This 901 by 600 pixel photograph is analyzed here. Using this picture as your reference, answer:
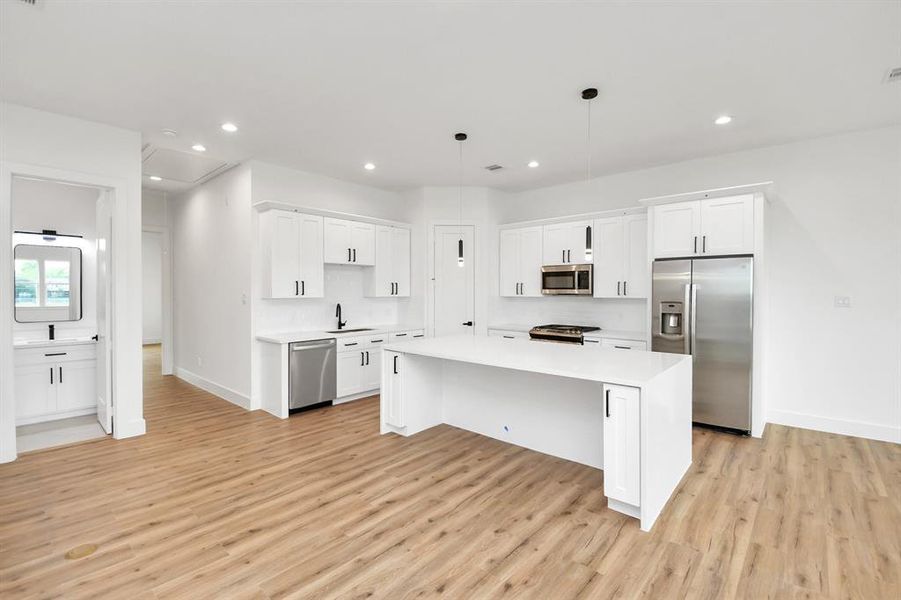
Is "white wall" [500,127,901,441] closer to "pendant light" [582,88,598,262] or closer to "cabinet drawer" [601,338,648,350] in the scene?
"cabinet drawer" [601,338,648,350]

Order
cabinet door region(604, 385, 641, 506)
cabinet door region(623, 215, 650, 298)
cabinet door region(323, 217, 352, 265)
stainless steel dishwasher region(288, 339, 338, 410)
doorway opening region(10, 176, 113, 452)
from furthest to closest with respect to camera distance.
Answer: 1. cabinet door region(323, 217, 352, 265)
2. cabinet door region(623, 215, 650, 298)
3. stainless steel dishwasher region(288, 339, 338, 410)
4. doorway opening region(10, 176, 113, 452)
5. cabinet door region(604, 385, 641, 506)

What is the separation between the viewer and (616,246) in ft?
17.9

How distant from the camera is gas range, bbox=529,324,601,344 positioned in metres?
5.42

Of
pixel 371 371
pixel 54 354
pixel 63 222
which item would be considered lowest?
pixel 371 371

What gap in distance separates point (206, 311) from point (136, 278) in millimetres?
1919

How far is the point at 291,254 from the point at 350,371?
1620 millimetres

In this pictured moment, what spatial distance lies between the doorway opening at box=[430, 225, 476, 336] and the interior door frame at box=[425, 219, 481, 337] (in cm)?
1

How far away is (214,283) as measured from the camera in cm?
589

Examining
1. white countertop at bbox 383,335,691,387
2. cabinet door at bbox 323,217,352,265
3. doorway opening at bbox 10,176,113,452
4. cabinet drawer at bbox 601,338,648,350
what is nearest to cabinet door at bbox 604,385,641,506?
white countertop at bbox 383,335,691,387

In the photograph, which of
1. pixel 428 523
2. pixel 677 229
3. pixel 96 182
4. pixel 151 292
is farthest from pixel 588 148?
pixel 151 292

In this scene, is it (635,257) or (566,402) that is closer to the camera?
(566,402)

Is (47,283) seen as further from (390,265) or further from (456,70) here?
(456,70)

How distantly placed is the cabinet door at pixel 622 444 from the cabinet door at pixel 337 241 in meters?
4.00

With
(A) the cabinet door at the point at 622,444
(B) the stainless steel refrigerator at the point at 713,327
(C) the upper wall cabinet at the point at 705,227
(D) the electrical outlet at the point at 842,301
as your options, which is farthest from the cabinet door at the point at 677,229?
(A) the cabinet door at the point at 622,444
